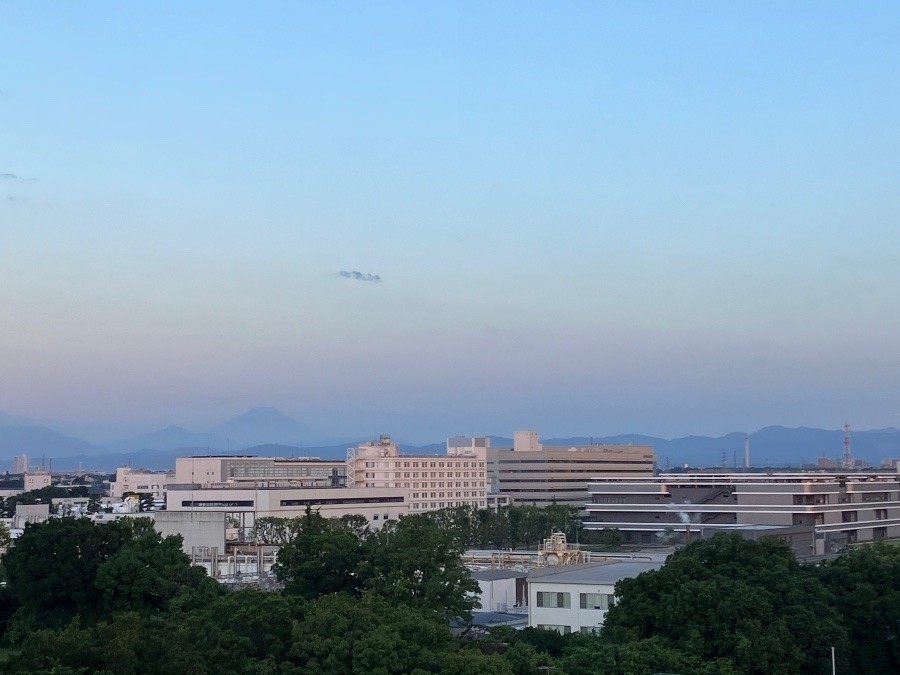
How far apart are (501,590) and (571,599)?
9.13m

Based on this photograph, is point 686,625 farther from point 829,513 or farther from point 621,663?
point 829,513

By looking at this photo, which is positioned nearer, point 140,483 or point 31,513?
point 31,513

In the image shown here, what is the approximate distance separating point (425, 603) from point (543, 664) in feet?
14.1

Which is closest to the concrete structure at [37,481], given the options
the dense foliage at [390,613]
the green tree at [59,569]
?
the dense foliage at [390,613]

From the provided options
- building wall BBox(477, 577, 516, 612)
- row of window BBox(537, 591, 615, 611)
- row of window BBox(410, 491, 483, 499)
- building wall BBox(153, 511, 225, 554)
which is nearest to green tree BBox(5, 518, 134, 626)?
row of window BBox(537, 591, 615, 611)

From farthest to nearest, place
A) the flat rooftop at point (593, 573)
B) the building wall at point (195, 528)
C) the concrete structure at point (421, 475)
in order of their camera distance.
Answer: the concrete structure at point (421, 475) → the building wall at point (195, 528) → the flat rooftop at point (593, 573)

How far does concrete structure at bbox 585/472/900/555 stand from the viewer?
7725 centimetres

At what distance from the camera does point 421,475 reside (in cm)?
10188

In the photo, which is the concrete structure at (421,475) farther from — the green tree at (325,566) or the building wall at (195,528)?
the green tree at (325,566)

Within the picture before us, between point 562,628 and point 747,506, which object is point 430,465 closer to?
point 747,506

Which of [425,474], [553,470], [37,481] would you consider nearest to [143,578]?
A: [425,474]

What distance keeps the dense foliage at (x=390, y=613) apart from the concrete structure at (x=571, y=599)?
3922mm

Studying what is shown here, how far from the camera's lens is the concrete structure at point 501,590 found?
44.2 meters

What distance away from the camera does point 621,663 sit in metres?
25.1
